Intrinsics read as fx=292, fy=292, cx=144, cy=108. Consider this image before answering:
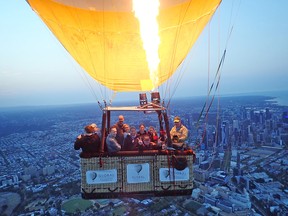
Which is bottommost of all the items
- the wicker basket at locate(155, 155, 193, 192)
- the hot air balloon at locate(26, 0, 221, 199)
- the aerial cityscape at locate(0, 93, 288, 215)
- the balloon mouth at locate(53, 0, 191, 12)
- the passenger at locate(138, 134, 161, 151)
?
A: the aerial cityscape at locate(0, 93, 288, 215)

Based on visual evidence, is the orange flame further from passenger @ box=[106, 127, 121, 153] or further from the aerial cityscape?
the aerial cityscape

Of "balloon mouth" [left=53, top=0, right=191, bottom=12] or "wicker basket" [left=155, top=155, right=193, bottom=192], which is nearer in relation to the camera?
"wicker basket" [left=155, top=155, right=193, bottom=192]

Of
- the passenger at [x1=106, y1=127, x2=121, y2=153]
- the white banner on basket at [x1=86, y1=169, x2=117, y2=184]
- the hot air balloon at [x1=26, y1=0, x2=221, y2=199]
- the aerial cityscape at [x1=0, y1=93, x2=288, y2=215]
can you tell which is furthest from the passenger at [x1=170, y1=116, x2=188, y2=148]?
the aerial cityscape at [x1=0, y1=93, x2=288, y2=215]

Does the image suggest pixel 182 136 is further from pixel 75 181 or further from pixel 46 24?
pixel 75 181

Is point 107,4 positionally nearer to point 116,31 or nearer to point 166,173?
point 116,31

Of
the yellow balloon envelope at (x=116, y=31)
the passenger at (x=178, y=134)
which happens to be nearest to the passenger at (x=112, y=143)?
the passenger at (x=178, y=134)

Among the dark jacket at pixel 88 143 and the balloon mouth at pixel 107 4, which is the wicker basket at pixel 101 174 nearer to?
the dark jacket at pixel 88 143

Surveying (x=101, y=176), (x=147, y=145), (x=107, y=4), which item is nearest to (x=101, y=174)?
(x=101, y=176)
